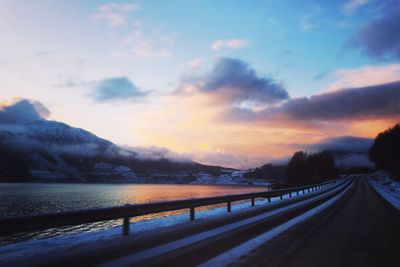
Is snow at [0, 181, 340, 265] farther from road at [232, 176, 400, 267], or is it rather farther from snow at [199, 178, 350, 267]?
road at [232, 176, 400, 267]

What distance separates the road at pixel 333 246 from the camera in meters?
8.52

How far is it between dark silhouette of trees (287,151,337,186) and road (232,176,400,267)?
113646 mm

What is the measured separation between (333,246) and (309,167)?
137 metres

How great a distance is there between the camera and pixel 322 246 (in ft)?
34.3

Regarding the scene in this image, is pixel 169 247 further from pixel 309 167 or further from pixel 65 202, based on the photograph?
pixel 309 167

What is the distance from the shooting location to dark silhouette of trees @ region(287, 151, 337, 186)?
13475 cm

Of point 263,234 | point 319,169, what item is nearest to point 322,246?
point 263,234

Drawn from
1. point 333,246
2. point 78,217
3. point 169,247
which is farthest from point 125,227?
point 333,246

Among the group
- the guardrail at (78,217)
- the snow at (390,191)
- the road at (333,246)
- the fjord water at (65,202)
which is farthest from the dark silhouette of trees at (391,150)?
the guardrail at (78,217)

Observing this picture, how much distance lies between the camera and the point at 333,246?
10516 millimetres

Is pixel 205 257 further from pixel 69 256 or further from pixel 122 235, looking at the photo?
pixel 122 235

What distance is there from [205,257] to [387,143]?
339ft

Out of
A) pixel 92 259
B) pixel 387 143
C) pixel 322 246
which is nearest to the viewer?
pixel 92 259

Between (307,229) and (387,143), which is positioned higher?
(387,143)
